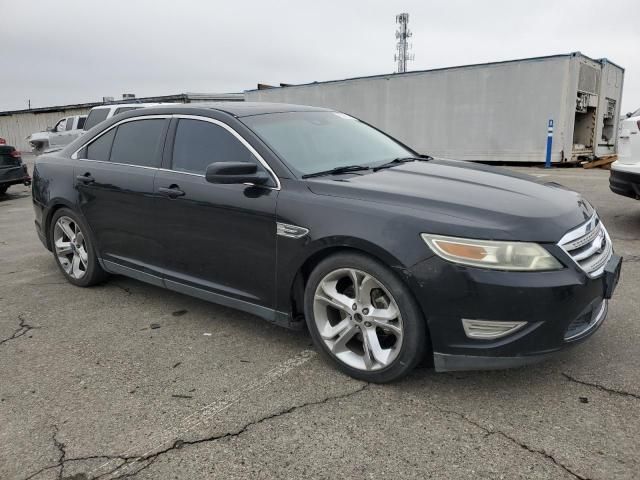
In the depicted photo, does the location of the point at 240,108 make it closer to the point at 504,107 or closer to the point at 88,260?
the point at 88,260

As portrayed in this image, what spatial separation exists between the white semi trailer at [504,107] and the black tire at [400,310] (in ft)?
44.0

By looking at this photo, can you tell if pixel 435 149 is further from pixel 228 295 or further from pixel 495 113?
pixel 228 295

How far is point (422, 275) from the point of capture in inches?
99.5

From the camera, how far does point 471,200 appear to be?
8.86 feet

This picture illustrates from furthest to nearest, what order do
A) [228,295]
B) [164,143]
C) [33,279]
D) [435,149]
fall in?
[435,149], [33,279], [164,143], [228,295]

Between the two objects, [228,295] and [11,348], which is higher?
[228,295]

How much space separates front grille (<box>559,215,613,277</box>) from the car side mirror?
1.71m

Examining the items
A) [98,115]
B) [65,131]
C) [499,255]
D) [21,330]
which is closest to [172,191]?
[21,330]

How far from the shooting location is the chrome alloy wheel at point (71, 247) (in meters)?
4.57

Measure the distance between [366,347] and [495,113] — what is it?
14.1 m

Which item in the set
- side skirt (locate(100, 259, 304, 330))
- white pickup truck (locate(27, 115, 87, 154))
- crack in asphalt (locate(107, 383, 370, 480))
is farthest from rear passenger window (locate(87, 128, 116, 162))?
white pickup truck (locate(27, 115, 87, 154))

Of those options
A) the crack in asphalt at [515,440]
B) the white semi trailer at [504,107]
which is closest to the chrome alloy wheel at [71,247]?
the crack in asphalt at [515,440]

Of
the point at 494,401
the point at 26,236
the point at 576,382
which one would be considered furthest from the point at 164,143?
the point at 26,236

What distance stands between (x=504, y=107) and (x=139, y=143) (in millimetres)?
13330
